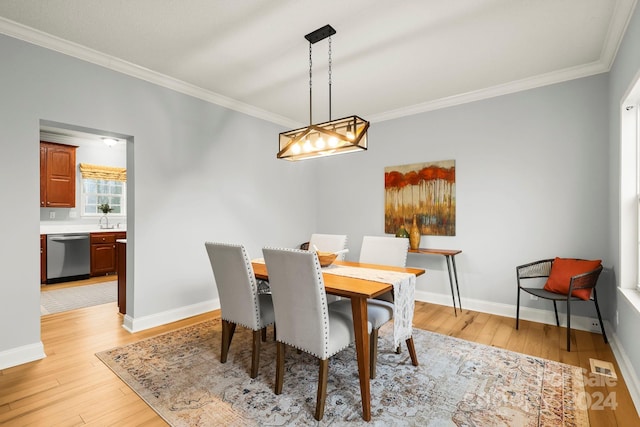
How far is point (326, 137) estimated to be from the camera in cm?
249

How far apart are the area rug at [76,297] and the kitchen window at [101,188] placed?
1.83 m

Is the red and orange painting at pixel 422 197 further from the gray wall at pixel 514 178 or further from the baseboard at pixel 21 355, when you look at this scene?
the baseboard at pixel 21 355

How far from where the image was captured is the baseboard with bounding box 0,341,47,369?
2418 mm

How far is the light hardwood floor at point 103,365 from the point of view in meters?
1.85

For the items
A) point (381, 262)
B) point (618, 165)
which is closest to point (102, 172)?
point (381, 262)

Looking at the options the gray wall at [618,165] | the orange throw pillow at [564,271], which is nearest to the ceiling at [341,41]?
the gray wall at [618,165]

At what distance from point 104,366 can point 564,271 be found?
406cm

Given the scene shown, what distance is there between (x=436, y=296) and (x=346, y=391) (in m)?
2.39

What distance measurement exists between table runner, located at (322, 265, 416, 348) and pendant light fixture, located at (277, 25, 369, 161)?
0.94 metres

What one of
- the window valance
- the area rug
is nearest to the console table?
the area rug

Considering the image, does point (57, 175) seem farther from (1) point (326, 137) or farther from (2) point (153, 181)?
(1) point (326, 137)

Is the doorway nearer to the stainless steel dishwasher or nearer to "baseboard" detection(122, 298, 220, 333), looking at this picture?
the stainless steel dishwasher

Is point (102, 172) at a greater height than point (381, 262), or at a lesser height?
greater

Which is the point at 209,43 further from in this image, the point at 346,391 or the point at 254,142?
the point at 346,391
